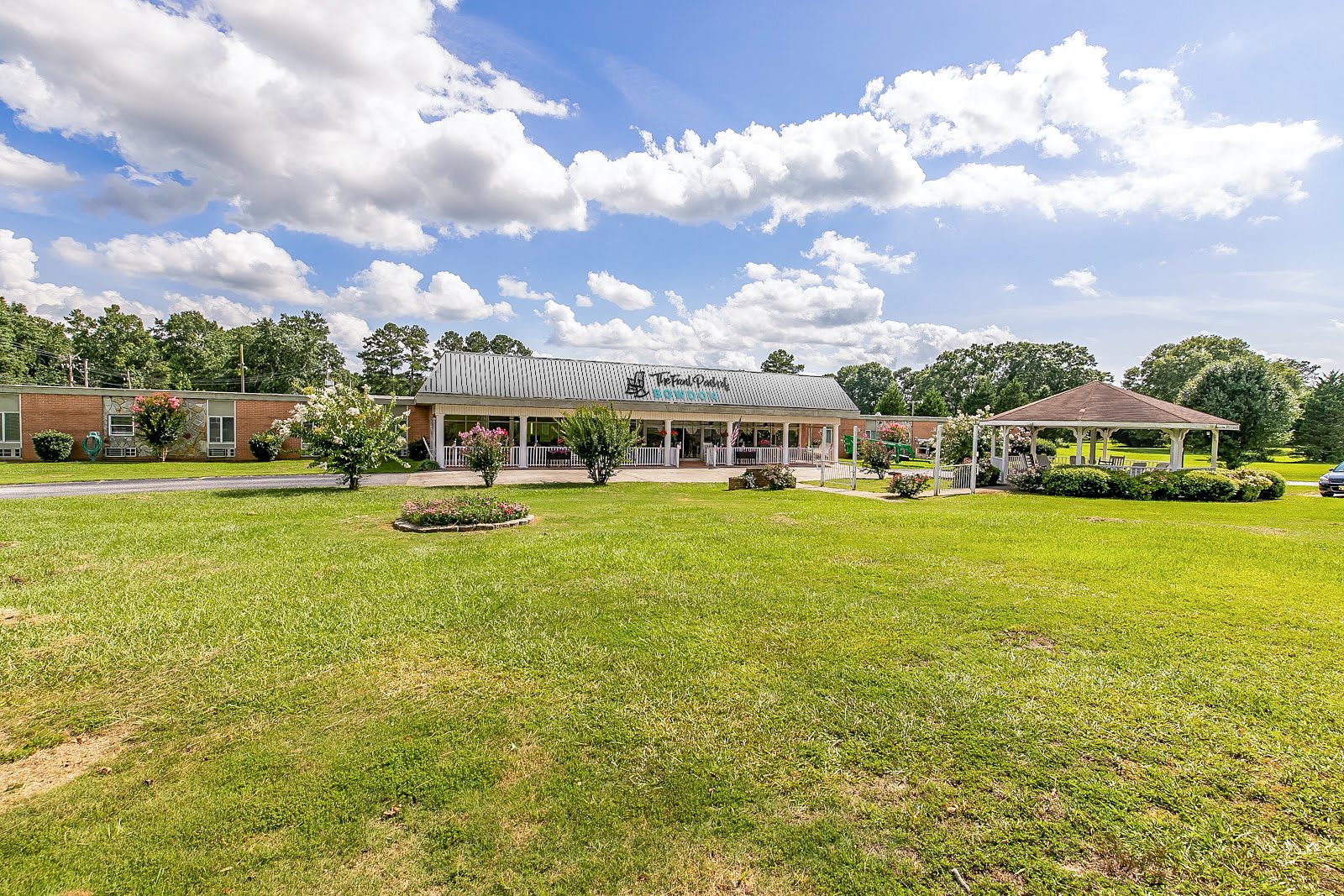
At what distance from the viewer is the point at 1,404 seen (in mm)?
22516

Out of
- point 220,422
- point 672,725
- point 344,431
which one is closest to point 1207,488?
point 672,725

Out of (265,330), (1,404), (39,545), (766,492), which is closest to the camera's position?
(39,545)

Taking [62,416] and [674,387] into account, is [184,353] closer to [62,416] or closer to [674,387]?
[62,416]

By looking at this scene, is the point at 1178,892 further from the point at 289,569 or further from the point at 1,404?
the point at 1,404

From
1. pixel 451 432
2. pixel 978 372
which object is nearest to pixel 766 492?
pixel 451 432

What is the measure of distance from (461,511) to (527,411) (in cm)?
1370

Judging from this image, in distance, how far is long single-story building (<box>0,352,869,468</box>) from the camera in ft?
76.0

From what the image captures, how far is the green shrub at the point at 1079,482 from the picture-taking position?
53.7ft

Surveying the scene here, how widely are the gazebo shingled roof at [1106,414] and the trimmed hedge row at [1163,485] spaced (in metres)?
1.67

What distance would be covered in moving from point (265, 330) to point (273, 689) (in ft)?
196

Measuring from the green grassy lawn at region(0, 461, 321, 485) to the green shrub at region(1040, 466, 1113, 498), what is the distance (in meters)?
24.9

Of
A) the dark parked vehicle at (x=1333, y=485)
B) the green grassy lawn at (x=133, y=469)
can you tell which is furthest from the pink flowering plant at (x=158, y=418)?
the dark parked vehicle at (x=1333, y=485)

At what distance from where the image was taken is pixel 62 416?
23391mm

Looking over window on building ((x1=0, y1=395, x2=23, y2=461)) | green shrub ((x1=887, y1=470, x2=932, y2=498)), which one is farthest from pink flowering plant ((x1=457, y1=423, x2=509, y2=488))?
window on building ((x1=0, y1=395, x2=23, y2=461))
